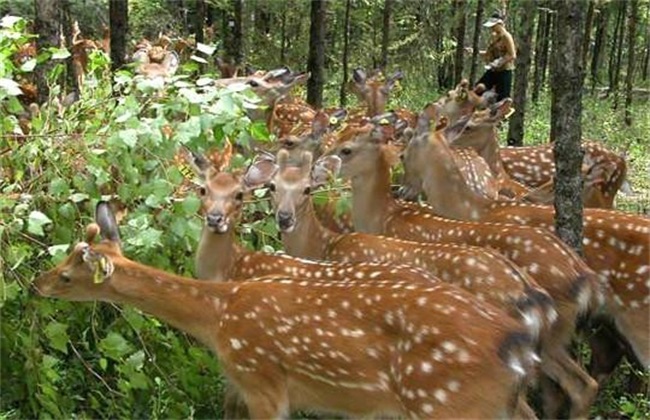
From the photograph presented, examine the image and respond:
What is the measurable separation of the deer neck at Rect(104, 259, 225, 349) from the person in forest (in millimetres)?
11782

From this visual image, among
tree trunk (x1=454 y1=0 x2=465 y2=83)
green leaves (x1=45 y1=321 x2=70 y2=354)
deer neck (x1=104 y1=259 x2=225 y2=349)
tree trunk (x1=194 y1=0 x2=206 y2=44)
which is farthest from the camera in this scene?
tree trunk (x1=454 y1=0 x2=465 y2=83)

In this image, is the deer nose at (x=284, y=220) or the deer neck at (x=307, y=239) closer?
the deer nose at (x=284, y=220)

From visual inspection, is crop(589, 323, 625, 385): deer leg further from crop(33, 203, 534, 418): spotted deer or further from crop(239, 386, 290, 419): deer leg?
crop(239, 386, 290, 419): deer leg

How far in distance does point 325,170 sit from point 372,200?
0.63m

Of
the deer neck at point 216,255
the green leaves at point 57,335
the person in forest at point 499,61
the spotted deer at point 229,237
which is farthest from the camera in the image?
the person in forest at point 499,61

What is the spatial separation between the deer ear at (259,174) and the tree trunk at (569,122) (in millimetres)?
1831

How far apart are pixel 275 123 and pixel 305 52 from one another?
51.3ft

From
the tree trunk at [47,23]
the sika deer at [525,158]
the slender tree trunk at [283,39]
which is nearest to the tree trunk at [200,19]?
the slender tree trunk at [283,39]

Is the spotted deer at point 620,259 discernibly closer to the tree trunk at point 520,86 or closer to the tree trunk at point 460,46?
the tree trunk at point 520,86

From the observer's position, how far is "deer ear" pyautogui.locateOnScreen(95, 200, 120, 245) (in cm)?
541

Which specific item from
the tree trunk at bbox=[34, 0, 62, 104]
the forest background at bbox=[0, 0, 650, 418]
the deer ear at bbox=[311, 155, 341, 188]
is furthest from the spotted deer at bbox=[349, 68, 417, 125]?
the forest background at bbox=[0, 0, 650, 418]

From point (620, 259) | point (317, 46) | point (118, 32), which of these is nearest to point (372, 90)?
point (317, 46)

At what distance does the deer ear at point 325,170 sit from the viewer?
23.2 ft

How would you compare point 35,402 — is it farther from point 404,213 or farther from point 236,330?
point 404,213
